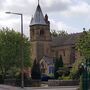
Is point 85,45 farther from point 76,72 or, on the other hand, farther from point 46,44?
point 46,44

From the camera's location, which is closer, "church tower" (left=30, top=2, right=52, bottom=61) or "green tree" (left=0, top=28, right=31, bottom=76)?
"green tree" (left=0, top=28, right=31, bottom=76)

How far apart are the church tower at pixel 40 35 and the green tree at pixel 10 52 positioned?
35.5m

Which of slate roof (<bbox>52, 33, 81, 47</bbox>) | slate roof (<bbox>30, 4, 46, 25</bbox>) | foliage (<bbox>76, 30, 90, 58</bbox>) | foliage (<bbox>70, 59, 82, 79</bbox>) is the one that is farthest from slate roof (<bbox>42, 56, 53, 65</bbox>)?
foliage (<bbox>76, 30, 90, 58</bbox>)

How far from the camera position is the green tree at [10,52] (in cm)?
8112

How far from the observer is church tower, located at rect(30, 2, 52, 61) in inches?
4803

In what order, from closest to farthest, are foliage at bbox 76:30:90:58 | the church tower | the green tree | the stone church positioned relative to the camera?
foliage at bbox 76:30:90:58
the green tree
the stone church
the church tower

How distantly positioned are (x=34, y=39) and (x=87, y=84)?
→ 91.0 m

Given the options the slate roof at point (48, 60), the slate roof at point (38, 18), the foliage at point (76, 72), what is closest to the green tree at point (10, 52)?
the foliage at point (76, 72)

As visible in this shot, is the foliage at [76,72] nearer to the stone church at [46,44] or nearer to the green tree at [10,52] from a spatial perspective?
the green tree at [10,52]

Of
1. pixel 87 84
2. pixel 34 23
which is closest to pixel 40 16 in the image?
pixel 34 23

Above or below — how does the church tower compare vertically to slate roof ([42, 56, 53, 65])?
above

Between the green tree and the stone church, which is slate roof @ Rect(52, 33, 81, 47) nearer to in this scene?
the stone church

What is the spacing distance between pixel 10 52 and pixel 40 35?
43939mm

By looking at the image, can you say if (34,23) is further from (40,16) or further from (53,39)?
(53,39)
